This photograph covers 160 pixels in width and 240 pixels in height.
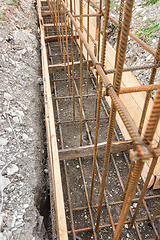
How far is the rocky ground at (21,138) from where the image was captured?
91.0 inches

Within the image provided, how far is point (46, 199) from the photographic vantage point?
2889mm

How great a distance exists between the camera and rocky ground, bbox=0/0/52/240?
231 cm

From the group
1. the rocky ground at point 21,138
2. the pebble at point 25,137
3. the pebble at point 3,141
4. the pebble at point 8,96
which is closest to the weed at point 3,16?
the rocky ground at point 21,138

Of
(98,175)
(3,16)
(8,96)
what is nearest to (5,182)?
(98,175)

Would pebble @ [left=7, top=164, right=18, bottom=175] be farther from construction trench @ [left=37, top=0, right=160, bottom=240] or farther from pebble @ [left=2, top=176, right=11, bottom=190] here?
construction trench @ [left=37, top=0, right=160, bottom=240]

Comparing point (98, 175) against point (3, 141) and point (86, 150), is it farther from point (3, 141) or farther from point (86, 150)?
point (3, 141)

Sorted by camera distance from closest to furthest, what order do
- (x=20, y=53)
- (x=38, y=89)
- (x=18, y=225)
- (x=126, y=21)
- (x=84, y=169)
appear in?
(x=126, y=21), (x=18, y=225), (x=84, y=169), (x=38, y=89), (x=20, y=53)

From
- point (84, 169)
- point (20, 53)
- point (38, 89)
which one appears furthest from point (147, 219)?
point (20, 53)

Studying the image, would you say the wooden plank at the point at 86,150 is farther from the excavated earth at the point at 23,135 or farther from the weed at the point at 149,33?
the weed at the point at 149,33

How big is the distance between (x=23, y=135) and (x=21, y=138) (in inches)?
3.1

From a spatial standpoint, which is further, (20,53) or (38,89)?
(20,53)

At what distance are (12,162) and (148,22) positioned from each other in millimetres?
4078

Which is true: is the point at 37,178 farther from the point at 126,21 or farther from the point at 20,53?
the point at 20,53

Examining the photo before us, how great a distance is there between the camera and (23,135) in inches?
126
